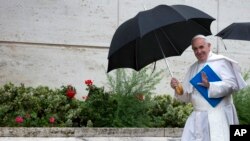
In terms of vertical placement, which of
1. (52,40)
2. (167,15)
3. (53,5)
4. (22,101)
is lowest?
(22,101)

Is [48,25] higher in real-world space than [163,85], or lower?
higher

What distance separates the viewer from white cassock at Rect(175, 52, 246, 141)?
5.15 metres

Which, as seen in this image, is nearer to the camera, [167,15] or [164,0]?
[167,15]

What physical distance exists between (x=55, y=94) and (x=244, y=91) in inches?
125

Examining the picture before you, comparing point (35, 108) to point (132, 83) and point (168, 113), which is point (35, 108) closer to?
point (132, 83)

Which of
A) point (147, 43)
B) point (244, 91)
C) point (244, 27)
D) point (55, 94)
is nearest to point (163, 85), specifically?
point (244, 91)

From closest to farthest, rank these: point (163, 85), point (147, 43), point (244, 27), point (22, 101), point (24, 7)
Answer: point (147, 43) < point (244, 27) < point (22, 101) < point (24, 7) < point (163, 85)

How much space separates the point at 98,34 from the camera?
10875mm

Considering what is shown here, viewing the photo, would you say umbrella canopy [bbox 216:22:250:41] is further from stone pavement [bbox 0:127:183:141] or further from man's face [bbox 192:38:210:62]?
stone pavement [bbox 0:127:183:141]

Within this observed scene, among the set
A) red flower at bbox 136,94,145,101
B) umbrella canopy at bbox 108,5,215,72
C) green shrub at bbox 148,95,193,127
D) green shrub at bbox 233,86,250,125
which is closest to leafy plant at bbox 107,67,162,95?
red flower at bbox 136,94,145,101

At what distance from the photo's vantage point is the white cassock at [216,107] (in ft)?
16.9

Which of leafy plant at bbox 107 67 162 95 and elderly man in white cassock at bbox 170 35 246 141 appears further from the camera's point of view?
leafy plant at bbox 107 67 162 95

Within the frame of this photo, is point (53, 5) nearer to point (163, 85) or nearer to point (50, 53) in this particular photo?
Result: point (50, 53)

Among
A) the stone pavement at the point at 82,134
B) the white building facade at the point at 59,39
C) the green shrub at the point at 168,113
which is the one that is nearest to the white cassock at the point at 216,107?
the stone pavement at the point at 82,134
